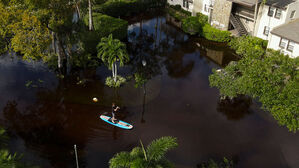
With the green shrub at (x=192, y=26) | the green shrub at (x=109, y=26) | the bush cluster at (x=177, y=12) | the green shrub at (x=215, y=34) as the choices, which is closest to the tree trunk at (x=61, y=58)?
the green shrub at (x=109, y=26)

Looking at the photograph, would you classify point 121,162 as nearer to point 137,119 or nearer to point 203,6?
point 137,119

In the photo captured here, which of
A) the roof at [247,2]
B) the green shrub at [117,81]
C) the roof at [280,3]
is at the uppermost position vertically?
the roof at [280,3]

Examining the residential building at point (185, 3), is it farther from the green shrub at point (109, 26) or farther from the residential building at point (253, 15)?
the green shrub at point (109, 26)

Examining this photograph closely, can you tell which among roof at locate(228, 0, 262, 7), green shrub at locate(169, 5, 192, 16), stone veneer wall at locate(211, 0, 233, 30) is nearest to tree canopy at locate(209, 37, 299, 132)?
roof at locate(228, 0, 262, 7)

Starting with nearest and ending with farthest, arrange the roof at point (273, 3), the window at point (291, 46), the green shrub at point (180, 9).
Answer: the window at point (291, 46) < the roof at point (273, 3) < the green shrub at point (180, 9)

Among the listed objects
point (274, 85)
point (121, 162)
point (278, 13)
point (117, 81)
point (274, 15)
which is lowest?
point (117, 81)

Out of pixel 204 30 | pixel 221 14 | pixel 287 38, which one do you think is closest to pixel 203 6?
pixel 221 14
